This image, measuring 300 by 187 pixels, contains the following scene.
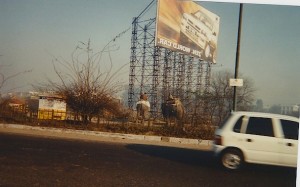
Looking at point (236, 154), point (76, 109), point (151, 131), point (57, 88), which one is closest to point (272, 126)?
point (236, 154)

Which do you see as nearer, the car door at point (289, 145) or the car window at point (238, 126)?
the car door at point (289, 145)

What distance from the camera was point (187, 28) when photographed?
867 inches

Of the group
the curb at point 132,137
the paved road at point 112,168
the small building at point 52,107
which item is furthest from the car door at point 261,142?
the small building at point 52,107

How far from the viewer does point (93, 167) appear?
7863 mm

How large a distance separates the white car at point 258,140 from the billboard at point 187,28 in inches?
477

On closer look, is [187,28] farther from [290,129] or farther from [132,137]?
[290,129]

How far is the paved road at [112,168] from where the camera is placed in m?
6.76

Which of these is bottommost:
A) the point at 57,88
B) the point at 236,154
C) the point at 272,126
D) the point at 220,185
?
the point at 220,185

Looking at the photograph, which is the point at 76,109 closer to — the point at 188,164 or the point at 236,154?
the point at 188,164

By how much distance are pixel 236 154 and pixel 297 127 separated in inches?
64.5

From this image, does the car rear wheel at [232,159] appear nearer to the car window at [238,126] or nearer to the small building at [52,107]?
the car window at [238,126]

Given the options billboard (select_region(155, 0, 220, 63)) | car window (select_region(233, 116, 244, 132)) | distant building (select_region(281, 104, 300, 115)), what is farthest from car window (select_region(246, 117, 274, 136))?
billboard (select_region(155, 0, 220, 63))

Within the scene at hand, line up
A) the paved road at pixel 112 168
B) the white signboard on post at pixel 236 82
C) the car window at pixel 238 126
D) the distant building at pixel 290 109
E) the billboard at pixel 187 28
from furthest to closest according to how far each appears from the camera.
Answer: the billboard at pixel 187 28
the white signboard on post at pixel 236 82
the distant building at pixel 290 109
the car window at pixel 238 126
the paved road at pixel 112 168

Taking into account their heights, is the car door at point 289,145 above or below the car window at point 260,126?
below
